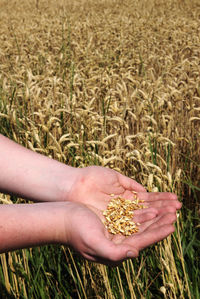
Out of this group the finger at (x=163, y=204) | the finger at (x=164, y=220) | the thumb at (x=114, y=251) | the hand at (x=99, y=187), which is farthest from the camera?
the hand at (x=99, y=187)

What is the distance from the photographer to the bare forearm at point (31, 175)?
165 centimetres

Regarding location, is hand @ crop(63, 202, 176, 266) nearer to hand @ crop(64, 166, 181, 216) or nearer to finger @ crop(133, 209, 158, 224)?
finger @ crop(133, 209, 158, 224)

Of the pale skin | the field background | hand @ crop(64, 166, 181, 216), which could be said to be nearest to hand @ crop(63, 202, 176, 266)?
the pale skin

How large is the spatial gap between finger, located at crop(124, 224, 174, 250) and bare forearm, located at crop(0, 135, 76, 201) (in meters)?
0.49

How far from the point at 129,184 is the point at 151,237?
438 millimetres

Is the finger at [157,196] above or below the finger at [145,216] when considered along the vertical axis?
above

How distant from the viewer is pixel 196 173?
7.73 feet

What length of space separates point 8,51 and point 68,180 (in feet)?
11.5

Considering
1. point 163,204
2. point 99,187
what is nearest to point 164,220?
point 163,204

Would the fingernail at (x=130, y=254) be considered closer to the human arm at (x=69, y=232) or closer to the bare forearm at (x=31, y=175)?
Answer: the human arm at (x=69, y=232)

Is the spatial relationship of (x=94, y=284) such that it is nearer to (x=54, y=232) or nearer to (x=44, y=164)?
(x=54, y=232)

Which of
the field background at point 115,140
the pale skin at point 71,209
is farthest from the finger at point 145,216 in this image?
the field background at point 115,140

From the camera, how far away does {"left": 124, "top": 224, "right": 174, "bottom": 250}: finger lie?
4.03 feet

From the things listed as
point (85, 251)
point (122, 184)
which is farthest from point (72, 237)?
point (122, 184)
